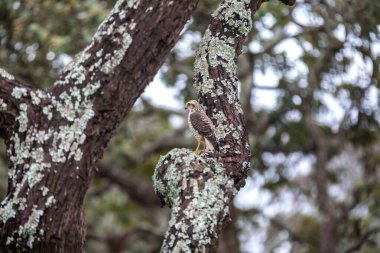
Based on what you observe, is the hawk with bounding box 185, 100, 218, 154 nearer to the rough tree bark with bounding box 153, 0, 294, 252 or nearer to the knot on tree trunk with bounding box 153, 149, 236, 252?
the rough tree bark with bounding box 153, 0, 294, 252

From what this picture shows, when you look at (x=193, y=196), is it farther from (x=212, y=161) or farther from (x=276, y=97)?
(x=276, y=97)

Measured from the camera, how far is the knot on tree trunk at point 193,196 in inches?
110

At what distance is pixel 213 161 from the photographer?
10.2ft

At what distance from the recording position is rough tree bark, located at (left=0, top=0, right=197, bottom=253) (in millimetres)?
2805

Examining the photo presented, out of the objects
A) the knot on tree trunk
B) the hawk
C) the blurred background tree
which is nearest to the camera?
the knot on tree trunk

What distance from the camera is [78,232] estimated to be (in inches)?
114

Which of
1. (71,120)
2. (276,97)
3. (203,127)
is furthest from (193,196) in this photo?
(276,97)

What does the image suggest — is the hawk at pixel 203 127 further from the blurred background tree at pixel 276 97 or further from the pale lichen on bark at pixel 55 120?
the blurred background tree at pixel 276 97

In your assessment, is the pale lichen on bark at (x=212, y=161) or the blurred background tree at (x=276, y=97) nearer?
the pale lichen on bark at (x=212, y=161)

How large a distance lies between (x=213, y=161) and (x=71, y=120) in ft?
2.06

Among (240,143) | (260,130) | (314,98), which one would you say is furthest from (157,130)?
(240,143)

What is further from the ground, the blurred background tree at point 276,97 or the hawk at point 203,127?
the blurred background tree at point 276,97

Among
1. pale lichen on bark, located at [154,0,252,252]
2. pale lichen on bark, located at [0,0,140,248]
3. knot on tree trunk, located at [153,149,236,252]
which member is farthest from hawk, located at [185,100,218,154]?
pale lichen on bark, located at [0,0,140,248]

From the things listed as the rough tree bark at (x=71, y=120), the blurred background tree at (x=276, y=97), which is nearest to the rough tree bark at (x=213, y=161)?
the rough tree bark at (x=71, y=120)
